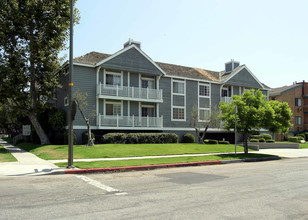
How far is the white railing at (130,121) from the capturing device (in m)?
26.3

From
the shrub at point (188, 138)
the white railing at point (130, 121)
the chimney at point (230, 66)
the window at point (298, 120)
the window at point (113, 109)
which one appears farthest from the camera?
the window at point (298, 120)

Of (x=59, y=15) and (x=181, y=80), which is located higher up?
(x=59, y=15)

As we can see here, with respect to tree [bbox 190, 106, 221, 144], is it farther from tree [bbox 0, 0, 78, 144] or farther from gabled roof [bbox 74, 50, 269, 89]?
tree [bbox 0, 0, 78, 144]

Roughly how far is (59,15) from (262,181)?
69.7 feet

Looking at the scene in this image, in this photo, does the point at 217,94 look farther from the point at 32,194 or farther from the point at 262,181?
the point at 32,194

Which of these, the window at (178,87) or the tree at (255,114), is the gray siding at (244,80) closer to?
the window at (178,87)

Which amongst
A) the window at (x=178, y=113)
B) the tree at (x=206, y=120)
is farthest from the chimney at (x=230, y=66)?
the window at (x=178, y=113)

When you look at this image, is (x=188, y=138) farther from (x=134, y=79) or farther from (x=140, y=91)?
(x=134, y=79)

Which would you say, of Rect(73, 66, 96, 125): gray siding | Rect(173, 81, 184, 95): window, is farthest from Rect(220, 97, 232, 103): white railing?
Rect(73, 66, 96, 125): gray siding

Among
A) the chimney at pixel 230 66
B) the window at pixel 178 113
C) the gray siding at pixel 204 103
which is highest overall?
the chimney at pixel 230 66

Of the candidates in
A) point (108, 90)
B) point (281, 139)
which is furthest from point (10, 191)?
point (281, 139)

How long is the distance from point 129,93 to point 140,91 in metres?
1.21

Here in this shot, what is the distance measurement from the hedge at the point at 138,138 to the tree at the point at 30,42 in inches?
266

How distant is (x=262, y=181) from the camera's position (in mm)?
9781
